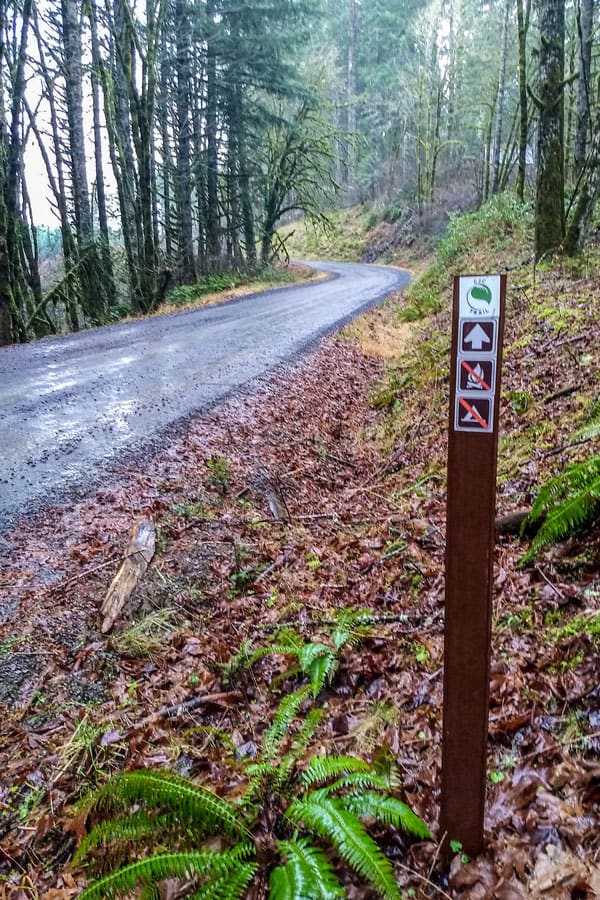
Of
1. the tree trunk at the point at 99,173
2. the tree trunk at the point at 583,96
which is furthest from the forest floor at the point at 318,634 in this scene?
the tree trunk at the point at 99,173

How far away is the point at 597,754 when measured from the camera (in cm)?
243

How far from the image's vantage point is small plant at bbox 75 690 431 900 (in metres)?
2.03

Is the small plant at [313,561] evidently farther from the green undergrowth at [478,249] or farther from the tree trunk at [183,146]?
the tree trunk at [183,146]

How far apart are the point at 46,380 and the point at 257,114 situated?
1995 cm

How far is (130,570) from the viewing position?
448 centimetres

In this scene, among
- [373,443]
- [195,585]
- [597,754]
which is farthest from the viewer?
[373,443]

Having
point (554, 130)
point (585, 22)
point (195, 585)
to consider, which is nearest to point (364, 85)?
point (585, 22)

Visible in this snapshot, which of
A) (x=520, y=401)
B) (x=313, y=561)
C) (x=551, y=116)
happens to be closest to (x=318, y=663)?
(x=313, y=561)

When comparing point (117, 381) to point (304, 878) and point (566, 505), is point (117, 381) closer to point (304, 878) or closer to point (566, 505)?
point (566, 505)

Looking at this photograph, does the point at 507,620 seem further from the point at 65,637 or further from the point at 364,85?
the point at 364,85

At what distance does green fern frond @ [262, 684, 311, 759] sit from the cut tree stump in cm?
161

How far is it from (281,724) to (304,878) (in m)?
0.90

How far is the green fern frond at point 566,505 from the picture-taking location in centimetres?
371

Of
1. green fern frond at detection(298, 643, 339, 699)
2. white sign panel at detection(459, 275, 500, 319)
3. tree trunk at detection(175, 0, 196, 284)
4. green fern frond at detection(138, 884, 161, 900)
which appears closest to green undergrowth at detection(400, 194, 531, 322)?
tree trunk at detection(175, 0, 196, 284)
